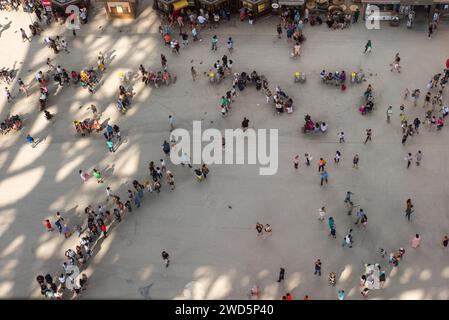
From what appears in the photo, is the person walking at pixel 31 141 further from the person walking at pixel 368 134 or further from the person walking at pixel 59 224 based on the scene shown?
the person walking at pixel 368 134

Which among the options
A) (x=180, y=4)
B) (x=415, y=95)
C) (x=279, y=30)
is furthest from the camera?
(x=180, y=4)

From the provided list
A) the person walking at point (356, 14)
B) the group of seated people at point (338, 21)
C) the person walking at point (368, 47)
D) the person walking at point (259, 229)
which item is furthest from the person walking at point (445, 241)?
the person walking at point (356, 14)

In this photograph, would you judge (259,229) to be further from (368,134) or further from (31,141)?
(31,141)

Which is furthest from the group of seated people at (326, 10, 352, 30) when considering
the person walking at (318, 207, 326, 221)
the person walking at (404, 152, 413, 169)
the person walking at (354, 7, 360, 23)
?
the person walking at (318, 207, 326, 221)

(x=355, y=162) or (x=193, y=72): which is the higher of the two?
(x=193, y=72)

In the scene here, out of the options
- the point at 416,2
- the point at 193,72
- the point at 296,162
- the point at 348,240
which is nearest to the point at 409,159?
the point at 296,162

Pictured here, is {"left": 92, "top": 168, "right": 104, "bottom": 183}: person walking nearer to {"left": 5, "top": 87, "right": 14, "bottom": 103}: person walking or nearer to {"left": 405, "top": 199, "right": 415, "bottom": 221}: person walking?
{"left": 5, "top": 87, "right": 14, "bottom": 103}: person walking

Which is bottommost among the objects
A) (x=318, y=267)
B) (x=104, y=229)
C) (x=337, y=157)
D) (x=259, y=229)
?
(x=318, y=267)
